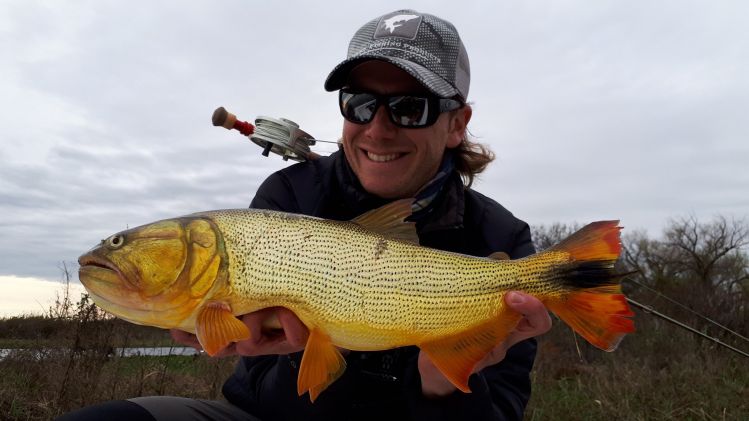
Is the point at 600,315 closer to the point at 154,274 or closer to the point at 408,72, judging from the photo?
the point at 408,72

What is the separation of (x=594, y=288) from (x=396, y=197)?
1656 mm

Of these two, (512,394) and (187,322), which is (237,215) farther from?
(512,394)

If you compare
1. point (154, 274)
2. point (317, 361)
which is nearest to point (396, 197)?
point (317, 361)

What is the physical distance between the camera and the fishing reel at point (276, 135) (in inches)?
166

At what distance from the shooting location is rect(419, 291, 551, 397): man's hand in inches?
109

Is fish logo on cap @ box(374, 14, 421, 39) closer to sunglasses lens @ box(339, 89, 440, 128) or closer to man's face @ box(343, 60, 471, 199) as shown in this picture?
man's face @ box(343, 60, 471, 199)

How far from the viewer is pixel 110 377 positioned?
689 centimetres

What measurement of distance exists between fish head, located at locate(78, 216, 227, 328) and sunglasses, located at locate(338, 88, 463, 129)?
143 cm

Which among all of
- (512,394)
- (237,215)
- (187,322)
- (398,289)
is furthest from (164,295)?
(512,394)

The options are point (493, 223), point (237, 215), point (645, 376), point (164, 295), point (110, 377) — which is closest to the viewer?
point (164, 295)

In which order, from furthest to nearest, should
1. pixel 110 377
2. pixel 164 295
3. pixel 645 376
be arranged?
pixel 645 376 < pixel 110 377 < pixel 164 295

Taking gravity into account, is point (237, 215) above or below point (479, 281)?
above

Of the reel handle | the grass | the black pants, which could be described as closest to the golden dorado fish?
the black pants

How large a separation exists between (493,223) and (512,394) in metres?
1.15
